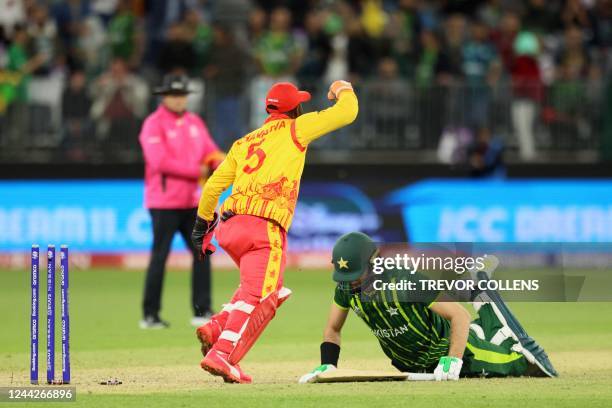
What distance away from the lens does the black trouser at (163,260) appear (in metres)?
14.0

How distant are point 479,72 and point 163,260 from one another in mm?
8883

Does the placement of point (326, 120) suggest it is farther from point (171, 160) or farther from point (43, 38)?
point (43, 38)

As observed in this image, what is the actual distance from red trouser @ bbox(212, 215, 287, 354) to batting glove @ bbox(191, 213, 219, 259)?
0.65 ft

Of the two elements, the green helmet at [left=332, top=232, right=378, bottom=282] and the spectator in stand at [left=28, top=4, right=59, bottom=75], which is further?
the spectator in stand at [left=28, top=4, right=59, bottom=75]

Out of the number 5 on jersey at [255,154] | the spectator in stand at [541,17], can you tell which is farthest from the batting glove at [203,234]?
the spectator in stand at [541,17]

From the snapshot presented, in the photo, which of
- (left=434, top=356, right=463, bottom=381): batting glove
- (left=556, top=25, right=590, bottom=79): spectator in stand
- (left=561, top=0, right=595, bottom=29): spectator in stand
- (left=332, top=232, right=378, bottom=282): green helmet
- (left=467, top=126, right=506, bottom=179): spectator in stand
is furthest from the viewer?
(left=561, top=0, right=595, bottom=29): spectator in stand

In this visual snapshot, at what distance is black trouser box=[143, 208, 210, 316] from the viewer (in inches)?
550

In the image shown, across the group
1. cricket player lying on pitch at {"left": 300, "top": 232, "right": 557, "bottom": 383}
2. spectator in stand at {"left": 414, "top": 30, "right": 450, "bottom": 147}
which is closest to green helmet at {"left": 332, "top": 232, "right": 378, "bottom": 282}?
cricket player lying on pitch at {"left": 300, "top": 232, "right": 557, "bottom": 383}

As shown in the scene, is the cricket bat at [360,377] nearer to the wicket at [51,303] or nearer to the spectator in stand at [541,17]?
the wicket at [51,303]

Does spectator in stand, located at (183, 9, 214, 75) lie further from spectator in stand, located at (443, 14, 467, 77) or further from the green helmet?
the green helmet

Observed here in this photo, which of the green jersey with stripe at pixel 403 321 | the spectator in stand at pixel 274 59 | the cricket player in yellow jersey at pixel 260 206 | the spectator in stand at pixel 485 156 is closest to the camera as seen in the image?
the green jersey with stripe at pixel 403 321

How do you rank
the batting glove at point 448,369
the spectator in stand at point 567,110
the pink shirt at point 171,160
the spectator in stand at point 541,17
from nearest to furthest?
the batting glove at point 448,369 < the pink shirt at point 171,160 < the spectator in stand at point 567,110 < the spectator in stand at point 541,17

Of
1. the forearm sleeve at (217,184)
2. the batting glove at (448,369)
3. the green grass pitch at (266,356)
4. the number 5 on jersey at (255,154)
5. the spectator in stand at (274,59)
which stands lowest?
the green grass pitch at (266,356)

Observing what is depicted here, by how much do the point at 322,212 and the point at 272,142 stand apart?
34.0 feet
